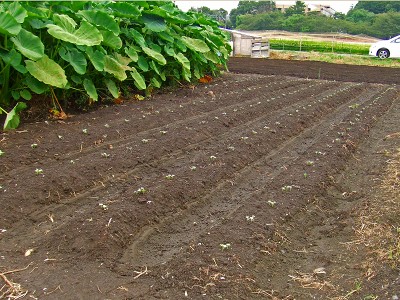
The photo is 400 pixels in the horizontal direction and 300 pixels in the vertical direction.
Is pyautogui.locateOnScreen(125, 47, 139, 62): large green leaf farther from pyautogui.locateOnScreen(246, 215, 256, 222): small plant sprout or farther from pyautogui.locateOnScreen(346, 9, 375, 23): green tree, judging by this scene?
pyautogui.locateOnScreen(346, 9, 375, 23): green tree

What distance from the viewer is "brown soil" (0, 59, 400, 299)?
3379 millimetres

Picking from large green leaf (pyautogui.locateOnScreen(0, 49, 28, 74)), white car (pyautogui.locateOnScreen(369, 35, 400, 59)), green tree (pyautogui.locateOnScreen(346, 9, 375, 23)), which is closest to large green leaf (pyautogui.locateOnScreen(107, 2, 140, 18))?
large green leaf (pyautogui.locateOnScreen(0, 49, 28, 74))

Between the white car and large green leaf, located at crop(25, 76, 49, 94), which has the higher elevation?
large green leaf, located at crop(25, 76, 49, 94)

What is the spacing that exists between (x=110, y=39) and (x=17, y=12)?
185 cm

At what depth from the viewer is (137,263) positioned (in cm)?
365

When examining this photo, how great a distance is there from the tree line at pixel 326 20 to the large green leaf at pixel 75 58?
26.3 meters

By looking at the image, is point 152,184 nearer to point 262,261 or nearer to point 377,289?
point 262,261

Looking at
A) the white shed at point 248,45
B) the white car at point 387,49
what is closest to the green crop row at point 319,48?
the white car at point 387,49

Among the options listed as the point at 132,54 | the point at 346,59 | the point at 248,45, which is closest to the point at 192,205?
the point at 132,54

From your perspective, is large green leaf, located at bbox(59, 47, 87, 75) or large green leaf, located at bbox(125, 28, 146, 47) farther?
large green leaf, located at bbox(125, 28, 146, 47)

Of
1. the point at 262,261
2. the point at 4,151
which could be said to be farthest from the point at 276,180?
the point at 4,151

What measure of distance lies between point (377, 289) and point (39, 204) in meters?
3.04

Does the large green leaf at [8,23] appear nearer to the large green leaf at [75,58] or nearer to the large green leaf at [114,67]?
the large green leaf at [75,58]

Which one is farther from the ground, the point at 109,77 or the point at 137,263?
the point at 109,77
